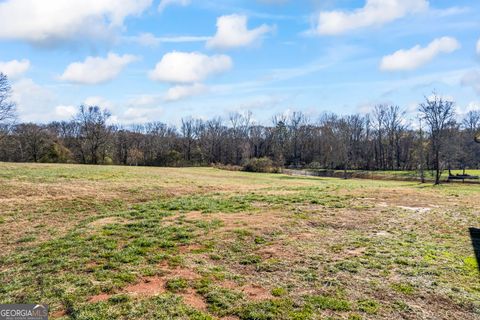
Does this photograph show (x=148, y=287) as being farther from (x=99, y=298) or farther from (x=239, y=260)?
(x=239, y=260)

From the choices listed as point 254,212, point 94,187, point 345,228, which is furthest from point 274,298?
point 94,187

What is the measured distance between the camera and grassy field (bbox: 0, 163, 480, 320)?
17.4 ft

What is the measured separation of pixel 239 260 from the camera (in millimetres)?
7402

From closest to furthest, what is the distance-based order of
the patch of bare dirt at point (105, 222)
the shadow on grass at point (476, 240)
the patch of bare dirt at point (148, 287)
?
the patch of bare dirt at point (148, 287) < the shadow on grass at point (476, 240) < the patch of bare dirt at point (105, 222)

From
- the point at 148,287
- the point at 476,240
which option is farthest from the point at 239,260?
the point at 476,240

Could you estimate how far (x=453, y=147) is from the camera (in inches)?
1797

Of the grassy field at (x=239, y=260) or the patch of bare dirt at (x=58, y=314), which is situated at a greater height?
the grassy field at (x=239, y=260)

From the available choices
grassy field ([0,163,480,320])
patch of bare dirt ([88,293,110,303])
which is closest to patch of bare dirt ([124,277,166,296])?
grassy field ([0,163,480,320])

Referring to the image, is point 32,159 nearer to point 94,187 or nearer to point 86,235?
point 94,187

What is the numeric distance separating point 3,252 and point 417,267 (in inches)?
368

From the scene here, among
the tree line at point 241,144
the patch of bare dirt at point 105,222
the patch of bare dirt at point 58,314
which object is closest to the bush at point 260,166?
the tree line at point 241,144

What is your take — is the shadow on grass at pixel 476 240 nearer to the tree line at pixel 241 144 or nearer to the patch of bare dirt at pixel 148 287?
the patch of bare dirt at pixel 148 287

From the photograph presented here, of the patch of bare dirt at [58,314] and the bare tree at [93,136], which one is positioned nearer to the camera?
the patch of bare dirt at [58,314]

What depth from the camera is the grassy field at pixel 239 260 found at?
530cm
